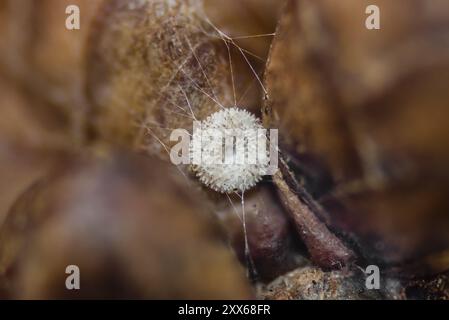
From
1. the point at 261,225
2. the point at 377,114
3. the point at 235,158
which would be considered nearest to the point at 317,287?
the point at 261,225

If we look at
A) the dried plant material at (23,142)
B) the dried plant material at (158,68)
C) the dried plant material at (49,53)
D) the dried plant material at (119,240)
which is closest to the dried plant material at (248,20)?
the dried plant material at (158,68)

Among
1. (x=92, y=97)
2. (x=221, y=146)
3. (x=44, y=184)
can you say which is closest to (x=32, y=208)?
(x=44, y=184)

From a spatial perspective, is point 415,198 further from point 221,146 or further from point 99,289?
point 99,289

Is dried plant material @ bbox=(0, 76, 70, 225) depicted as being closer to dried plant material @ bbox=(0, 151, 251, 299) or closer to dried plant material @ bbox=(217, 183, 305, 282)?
dried plant material @ bbox=(0, 151, 251, 299)

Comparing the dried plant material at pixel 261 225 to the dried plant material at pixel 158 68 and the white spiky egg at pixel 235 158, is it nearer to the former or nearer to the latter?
the white spiky egg at pixel 235 158

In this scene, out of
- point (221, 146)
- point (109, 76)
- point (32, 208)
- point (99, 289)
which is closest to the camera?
point (99, 289)

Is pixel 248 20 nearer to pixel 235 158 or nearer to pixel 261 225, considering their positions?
pixel 235 158
